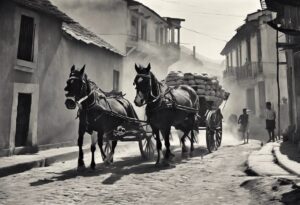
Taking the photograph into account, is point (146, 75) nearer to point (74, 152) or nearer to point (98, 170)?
point (98, 170)

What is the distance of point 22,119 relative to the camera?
420 inches

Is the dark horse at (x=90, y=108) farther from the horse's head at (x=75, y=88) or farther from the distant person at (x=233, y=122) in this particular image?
the distant person at (x=233, y=122)

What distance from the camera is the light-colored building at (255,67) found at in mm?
27531

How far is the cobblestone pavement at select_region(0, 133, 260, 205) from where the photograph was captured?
4686 millimetres

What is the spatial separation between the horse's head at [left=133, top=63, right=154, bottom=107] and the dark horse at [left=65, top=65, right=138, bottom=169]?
0.93 m

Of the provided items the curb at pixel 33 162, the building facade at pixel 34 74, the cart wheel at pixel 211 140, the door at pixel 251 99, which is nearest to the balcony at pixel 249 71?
the door at pixel 251 99

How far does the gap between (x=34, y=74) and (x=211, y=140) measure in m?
6.93

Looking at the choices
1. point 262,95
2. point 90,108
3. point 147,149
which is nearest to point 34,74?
point 90,108

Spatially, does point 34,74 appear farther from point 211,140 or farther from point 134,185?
point 134,185

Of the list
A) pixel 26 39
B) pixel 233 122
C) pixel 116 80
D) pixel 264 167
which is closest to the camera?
pixel 264 167

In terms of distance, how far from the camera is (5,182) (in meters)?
6.43

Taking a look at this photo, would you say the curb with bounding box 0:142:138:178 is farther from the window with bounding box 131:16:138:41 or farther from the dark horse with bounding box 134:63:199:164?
the window with bounding box 131:16:138:41

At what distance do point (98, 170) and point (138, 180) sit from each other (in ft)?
5.16

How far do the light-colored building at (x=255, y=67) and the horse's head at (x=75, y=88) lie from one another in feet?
73.7
